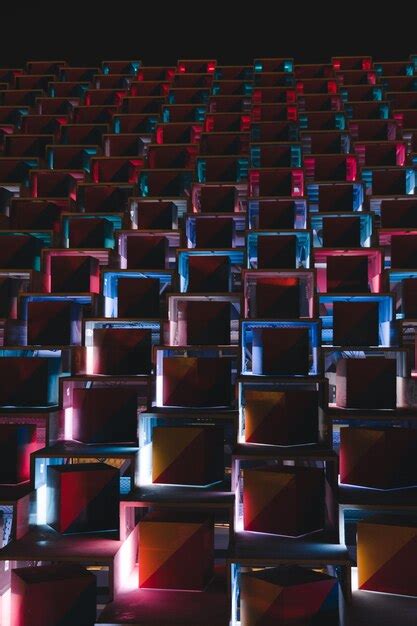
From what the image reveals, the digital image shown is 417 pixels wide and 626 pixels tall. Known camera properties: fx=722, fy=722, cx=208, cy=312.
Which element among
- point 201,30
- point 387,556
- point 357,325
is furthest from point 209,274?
point 201,30

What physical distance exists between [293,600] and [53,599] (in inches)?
23.1

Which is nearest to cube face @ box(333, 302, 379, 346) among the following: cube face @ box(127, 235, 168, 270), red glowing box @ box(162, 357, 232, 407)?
red glowing box @ box(162, 357, 232, 407)

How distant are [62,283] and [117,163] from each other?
1118mm

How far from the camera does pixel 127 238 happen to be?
112 inches

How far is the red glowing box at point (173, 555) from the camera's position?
1931 millimetres

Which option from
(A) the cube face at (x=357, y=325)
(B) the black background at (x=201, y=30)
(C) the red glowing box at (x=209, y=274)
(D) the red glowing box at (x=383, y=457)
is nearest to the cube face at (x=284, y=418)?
(D) the red glowing box at (x=383, y=457)

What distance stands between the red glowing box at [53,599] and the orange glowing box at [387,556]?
2.34 feet

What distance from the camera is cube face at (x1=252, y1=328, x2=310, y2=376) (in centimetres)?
233

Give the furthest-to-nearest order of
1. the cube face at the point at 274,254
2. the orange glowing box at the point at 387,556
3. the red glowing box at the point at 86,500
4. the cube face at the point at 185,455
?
the cube face at the point at 274,254
the cube face at the point at 185,455
the red glowing box at the point at 86,500
the orange glowing box at the point at 387,556

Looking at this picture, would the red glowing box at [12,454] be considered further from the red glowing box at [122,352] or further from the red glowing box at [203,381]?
the red glowing box at [203,381]

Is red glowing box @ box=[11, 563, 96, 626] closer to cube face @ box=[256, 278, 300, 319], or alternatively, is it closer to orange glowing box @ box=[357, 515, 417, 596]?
orange glowing box @ box=[357, 515, 417, 596]

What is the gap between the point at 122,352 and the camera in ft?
7.84

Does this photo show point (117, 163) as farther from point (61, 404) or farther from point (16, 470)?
point (16, 470)

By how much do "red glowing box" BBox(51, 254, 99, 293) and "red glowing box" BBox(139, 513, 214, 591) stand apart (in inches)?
41.0
